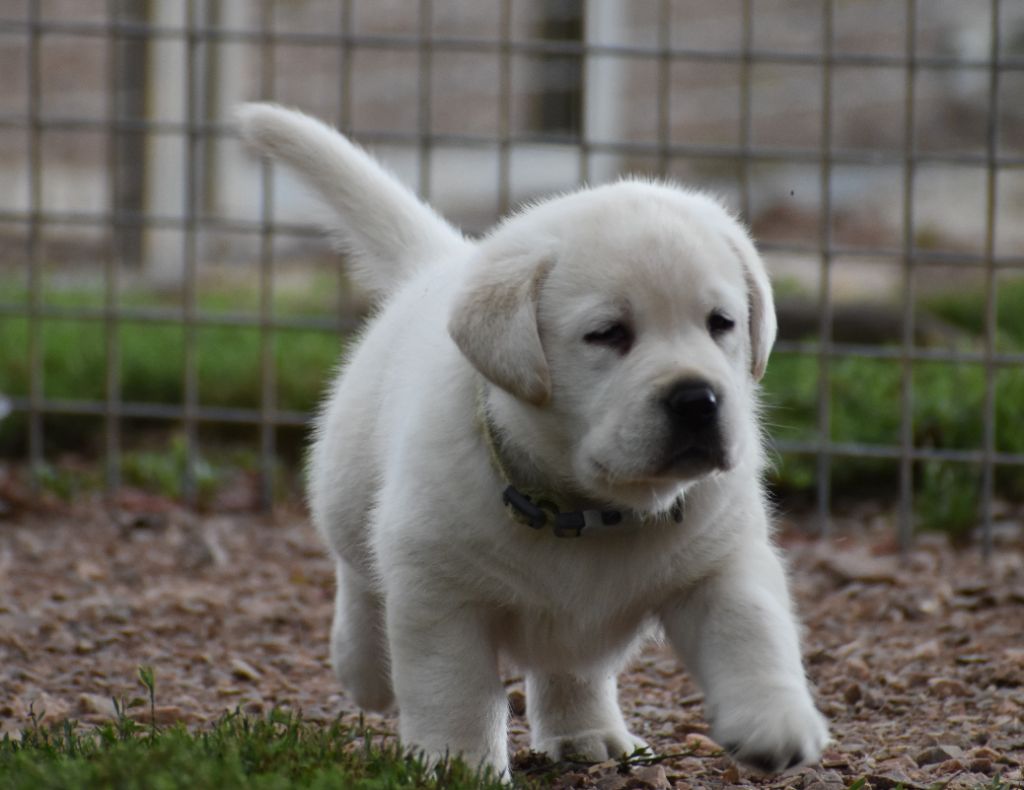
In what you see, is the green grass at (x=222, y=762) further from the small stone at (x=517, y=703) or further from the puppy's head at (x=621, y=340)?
the small stone at (x=517, y=703)

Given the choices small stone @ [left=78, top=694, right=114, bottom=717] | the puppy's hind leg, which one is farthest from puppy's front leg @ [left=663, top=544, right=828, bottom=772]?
small stone @ [left=78, top=694, right=114, bottom=717]

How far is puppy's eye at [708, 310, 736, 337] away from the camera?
281cm

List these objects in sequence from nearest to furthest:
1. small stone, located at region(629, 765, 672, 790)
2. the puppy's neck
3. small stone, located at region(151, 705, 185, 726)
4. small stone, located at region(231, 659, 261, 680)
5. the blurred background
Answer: the puppy's neck
small stone, located at region(629, 765, 672, 790)
small stone, located at region(151, 705, 185, 726)
small stone, located at region(231, 659, 261, 680)
the blurred background

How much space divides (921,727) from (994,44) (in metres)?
2.71

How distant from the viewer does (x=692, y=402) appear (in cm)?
263

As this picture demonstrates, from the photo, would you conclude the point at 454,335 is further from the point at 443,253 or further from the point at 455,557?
the point at 443,253

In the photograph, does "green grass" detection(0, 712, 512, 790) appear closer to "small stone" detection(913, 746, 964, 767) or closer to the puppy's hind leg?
the puppy's hind leg

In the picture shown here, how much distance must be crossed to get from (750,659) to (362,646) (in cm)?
108

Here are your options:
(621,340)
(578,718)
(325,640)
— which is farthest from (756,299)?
(325,640)

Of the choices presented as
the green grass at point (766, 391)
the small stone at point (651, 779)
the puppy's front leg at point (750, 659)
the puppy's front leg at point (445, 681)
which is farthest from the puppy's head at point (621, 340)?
the green grass at point (766, 391)

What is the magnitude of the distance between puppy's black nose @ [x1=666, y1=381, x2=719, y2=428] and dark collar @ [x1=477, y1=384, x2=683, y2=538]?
0.98 ft

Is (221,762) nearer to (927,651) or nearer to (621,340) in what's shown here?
(621,340)

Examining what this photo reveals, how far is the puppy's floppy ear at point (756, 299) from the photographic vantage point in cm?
294

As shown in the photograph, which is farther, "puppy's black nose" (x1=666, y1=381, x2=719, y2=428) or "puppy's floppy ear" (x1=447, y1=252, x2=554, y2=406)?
"puppy's floppy ear" (x1=447, y1=252, x2=554, y2=406)
